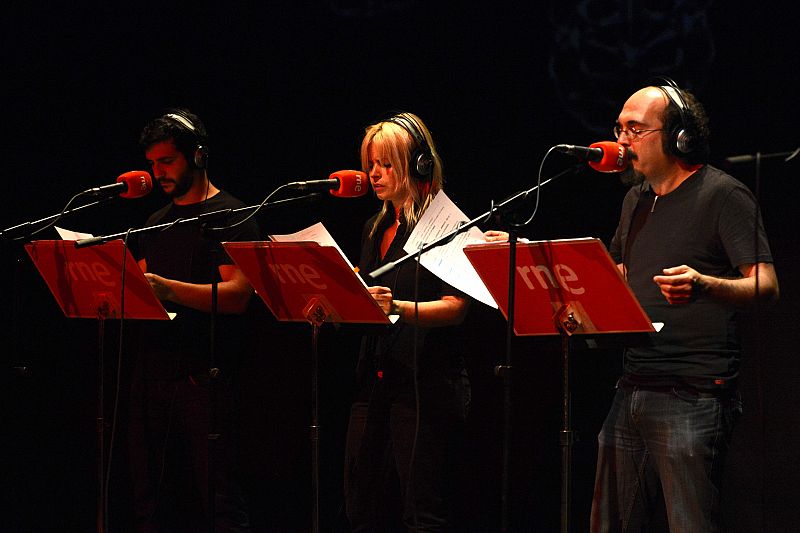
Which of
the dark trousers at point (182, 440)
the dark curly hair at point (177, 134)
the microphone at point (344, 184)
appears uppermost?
the dark curly hair at point (177, 134)

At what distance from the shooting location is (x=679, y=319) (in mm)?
2586

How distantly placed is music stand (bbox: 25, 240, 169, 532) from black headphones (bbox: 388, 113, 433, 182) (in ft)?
3.07

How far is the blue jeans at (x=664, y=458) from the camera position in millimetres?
2486

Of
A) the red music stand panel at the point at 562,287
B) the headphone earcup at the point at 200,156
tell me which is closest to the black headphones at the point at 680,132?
the red music stand panel at the point at 562,287

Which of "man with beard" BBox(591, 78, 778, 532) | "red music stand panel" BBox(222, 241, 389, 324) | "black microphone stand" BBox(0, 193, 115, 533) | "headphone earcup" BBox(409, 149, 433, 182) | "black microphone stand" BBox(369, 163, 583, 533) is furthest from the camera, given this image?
"black microphone stand" BBox(0, 193, 115, 533)

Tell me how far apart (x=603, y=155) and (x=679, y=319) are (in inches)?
19.3

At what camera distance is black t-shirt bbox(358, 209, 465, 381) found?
2.92 meters

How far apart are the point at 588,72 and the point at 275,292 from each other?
1791 mm

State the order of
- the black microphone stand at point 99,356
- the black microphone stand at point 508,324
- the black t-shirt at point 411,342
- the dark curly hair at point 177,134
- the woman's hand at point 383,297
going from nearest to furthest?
the black microphone stand at point 508,324
the woman's hand at point 383,297
the black t-shirt at point 411,342
the black microphone stand at point 99,356
the dark curly hair at point 177,134

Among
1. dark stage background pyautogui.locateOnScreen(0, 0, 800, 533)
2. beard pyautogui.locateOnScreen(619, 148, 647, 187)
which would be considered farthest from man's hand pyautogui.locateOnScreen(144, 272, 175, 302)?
beard pyautogui.locateOnScreen(619, 148, 647, 187)

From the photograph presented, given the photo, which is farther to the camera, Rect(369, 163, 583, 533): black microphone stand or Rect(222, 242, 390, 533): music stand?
Rect(222, 242, 390, 533): music stand

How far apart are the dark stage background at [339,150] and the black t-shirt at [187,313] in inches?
35.2

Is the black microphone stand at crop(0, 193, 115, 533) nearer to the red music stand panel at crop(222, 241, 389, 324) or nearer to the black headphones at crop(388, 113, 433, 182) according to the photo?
the red music stand panel at crop(222, 241, 389, 324)

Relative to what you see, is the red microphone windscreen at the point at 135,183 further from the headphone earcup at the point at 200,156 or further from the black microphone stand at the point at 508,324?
the black microphone stand at the point at 508,324
